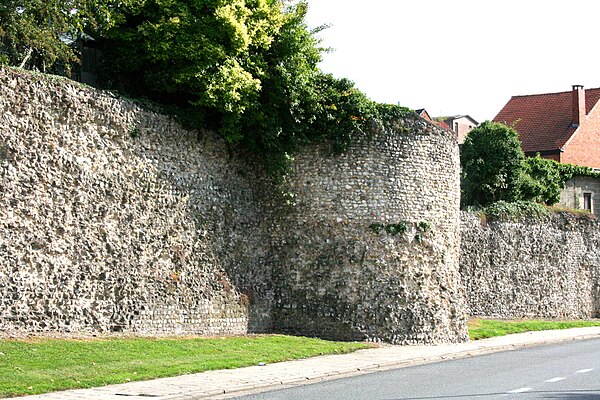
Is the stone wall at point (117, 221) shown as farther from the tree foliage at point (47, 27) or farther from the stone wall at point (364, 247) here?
the tree foliage at point (47, 27)

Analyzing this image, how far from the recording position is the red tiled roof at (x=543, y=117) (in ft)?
168

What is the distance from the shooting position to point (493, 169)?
38406mm

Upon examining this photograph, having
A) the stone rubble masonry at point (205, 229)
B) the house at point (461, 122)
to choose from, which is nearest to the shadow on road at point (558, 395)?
the stone rubble masonry at point (205, 229)

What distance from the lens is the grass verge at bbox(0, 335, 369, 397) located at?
15.4 m

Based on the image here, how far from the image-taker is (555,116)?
52812 millimetres

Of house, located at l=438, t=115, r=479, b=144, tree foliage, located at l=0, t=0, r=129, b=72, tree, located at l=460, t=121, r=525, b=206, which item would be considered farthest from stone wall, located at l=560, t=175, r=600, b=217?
house, located at l=438, t=115, r=479, b=144

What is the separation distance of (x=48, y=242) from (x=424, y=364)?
8369mm

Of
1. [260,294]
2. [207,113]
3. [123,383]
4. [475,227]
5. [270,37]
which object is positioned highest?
[270,37]

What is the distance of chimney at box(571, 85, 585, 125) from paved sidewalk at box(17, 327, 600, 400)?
27.6 metres

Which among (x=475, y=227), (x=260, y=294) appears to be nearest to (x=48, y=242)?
(x=260, y=294)

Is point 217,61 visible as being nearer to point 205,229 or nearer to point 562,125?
point 205,229

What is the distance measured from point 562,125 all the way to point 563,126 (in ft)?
0.38

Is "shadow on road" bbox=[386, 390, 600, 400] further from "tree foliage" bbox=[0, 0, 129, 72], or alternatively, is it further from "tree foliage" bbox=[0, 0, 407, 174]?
"tree foliage" bbox=[0, 0, 129, 72]

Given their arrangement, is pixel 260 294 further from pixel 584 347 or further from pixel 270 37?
pixel 584 347
